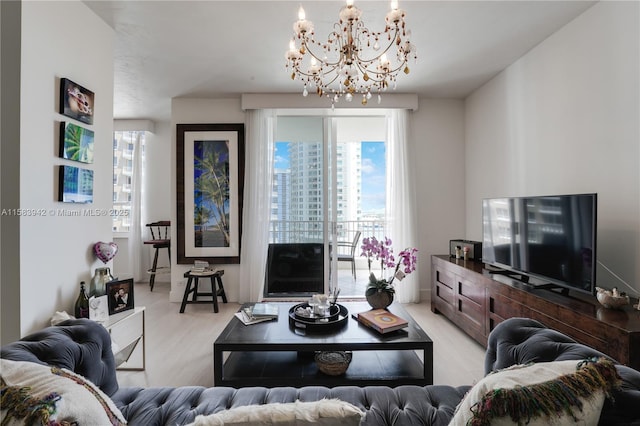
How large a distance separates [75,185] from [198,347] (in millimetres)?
1644

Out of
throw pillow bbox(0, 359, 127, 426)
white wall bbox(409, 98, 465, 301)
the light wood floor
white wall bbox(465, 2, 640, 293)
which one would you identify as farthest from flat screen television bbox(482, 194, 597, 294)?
throw pillow bbox(0, 359, 127, 426)

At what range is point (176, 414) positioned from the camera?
114cm

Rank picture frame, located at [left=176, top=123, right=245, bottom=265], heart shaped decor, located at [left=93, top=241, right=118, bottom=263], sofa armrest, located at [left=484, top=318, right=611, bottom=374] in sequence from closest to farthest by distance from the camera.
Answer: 1. sofa armrest, located at [left=484, top=318, right=611, bottom=374]
2. heart shaped decor, located at [left=93, top=241, right=118, bottom=263]
3. picture frame, located at [left=176, top=123, right=245, bottom=265]

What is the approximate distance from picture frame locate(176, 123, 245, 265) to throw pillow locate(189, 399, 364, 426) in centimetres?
335

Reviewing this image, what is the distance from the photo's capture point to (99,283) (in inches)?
82.0

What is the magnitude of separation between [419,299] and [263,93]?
3.41 m

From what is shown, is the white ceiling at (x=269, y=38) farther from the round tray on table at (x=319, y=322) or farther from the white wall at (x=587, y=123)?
the round tray on table at (x=319, y=322)

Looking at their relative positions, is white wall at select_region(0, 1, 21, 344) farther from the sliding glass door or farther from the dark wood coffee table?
the sliding glass door

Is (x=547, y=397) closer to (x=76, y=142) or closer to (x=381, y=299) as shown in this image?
(x=381, y=299)

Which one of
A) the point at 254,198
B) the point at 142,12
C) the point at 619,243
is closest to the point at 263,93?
the point at 254,198

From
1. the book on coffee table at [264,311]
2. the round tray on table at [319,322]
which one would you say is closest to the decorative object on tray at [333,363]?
the round tray on table at [319,322]

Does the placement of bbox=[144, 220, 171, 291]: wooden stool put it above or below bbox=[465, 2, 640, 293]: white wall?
below

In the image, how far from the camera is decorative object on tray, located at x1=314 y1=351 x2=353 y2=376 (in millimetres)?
1950

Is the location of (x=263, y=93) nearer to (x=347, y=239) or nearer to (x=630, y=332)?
(x=347, y=239)
